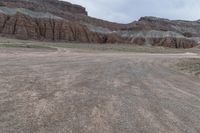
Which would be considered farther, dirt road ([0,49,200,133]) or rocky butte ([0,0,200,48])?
rocky butte ([0,0,200,48])

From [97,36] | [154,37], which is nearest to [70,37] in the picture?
[97,36]

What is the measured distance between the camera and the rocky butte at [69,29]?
83.9 m

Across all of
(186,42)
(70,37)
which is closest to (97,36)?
(70,37)

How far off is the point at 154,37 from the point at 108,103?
11398 centimetres

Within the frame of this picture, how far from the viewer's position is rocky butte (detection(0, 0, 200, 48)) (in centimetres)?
8394

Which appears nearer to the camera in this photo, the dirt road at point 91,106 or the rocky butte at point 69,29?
the dirt road at point 91,106

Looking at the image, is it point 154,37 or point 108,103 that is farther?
point 154,37

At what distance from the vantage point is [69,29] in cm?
9412

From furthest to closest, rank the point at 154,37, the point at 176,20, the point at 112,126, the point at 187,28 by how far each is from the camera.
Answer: the point at 176,20 < the point at 187,28 < the point at 154,37 < the point at 112,126

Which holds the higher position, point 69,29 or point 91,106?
point 69,29

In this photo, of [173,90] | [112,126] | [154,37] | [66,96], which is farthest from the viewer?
[154,37]

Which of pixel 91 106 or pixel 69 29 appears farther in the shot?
pixel 69 29

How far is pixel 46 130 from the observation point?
5699 millimetres

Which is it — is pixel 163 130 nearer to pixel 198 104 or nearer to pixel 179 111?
pixel 179 111
